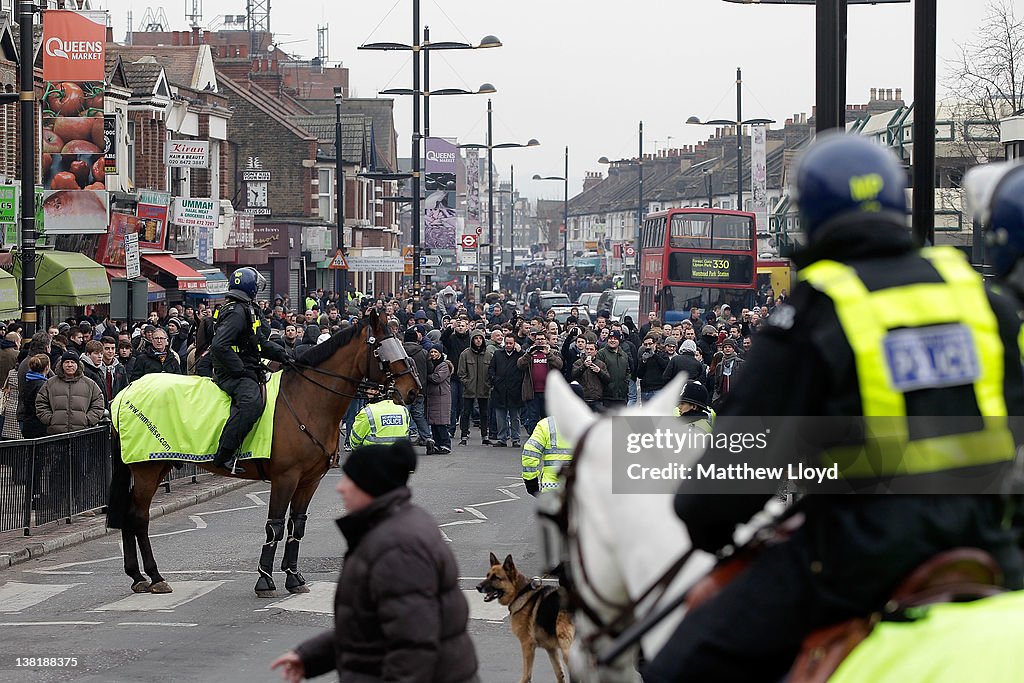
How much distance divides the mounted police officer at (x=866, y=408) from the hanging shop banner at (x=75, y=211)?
26583mm

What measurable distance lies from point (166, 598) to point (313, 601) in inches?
47.8

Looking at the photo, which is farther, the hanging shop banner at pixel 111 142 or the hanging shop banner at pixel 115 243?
the hanging shop banner at pixel 115 243

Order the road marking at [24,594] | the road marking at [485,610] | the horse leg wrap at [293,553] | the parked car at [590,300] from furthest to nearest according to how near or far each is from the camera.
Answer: the parked car at [590,300] → the horse leg wrap at [293,553] → the road marking at [24,594] → the road marking at [485,610]

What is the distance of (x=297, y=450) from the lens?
1200cm

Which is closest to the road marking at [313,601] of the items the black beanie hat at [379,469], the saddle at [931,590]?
the black beanie hat at [379,469]

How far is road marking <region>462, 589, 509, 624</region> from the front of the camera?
11.2 meters

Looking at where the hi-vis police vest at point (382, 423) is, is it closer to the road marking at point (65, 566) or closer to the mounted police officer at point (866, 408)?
the road marking at point (65, 566)

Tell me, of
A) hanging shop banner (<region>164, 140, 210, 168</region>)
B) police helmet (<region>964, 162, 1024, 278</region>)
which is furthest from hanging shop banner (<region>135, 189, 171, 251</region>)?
police helmet (<region>964, 162, 1024, 278</region>)

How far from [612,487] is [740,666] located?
0.78 m

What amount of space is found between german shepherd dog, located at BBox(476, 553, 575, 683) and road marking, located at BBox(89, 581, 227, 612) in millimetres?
3331

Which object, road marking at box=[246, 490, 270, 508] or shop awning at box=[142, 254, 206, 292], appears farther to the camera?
shop awning at box=[142, 254, 206, 292]

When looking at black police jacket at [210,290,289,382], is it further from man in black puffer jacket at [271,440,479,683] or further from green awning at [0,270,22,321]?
green awning at [0,270,22,321]

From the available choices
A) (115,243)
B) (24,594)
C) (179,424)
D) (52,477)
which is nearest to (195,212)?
(115,243)

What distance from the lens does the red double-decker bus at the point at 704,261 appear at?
132 ft
